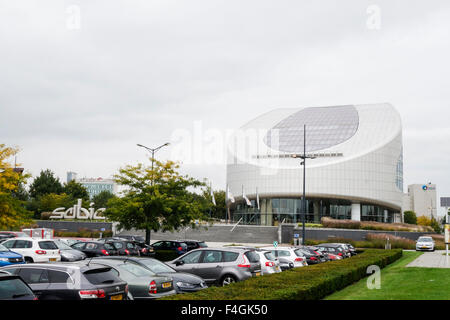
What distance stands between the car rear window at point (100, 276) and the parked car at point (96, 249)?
52.2ft

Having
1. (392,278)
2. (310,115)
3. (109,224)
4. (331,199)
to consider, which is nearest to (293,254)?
(392,278)

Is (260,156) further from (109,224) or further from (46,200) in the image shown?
(46,200)

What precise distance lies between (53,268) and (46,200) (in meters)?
80.0

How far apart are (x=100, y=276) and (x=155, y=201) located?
2042 cm

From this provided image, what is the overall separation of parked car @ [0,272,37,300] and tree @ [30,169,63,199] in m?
93.1

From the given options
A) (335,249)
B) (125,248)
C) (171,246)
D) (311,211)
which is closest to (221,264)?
(125,248)

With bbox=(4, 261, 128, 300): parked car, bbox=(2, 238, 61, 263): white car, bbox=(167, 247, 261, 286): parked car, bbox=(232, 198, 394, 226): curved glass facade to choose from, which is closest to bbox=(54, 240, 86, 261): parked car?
bbox=(2, 238, 61, 263): white car

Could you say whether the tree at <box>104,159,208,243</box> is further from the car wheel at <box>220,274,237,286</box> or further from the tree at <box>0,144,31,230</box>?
the car wheel at <box>220,274,237,286</box>

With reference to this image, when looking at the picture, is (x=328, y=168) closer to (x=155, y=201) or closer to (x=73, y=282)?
(x=155, y=201)

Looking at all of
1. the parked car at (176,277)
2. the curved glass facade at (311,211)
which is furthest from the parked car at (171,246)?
the curved glass facade at (311,211)

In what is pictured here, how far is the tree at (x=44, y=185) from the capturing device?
95825 millimetres

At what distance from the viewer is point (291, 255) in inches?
859

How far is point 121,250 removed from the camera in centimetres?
2647

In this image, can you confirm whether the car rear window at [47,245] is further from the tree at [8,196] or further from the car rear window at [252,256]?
the car rear window at [252,256]
